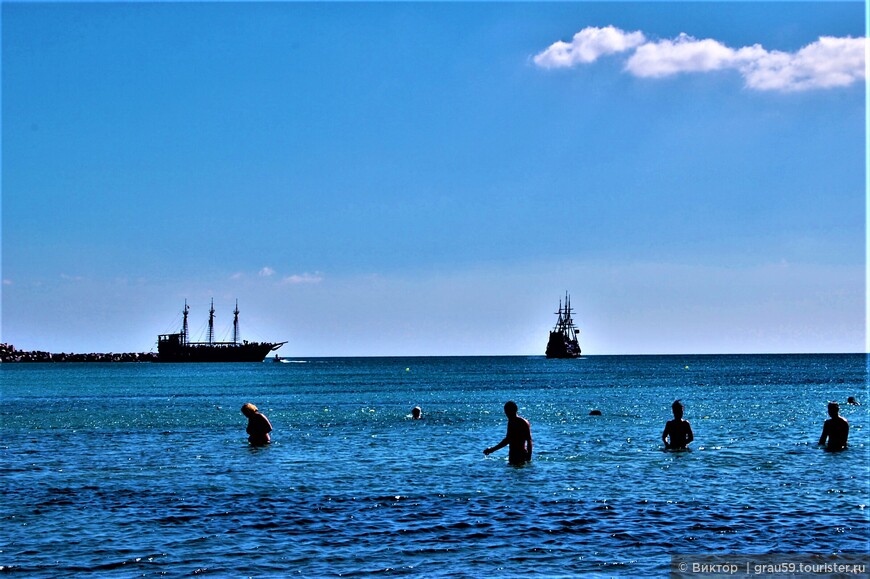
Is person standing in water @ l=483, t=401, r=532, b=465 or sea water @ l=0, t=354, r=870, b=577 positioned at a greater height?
person standing in water @ l=483, t=401, r=532, b=465

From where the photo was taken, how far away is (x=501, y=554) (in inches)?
504

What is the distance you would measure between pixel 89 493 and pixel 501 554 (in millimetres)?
10588

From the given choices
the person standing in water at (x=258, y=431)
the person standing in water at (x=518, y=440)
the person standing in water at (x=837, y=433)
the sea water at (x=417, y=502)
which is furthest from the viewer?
the person standing in water at (x=258, y=431)

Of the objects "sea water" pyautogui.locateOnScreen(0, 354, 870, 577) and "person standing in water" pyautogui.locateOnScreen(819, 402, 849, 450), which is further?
"person standing in water" pyautogui.locateOnScreen(819, 402, 849, 450)

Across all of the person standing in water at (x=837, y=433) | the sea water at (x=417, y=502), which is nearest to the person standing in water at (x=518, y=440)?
the sea water at (x=417, y=502)

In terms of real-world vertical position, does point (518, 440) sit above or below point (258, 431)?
above

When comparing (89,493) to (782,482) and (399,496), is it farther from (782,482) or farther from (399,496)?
(782,482)

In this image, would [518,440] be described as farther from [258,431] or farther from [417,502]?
[258,431]

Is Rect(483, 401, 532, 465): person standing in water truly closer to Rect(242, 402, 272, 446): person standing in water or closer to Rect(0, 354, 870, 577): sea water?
Rect(0, 354, 870, 577): sea water

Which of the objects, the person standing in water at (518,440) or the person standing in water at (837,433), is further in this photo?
the person standing in water at (837,433)

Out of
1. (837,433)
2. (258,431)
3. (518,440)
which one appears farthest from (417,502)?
(837,433)

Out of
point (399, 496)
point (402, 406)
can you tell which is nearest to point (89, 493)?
point (399, 496)

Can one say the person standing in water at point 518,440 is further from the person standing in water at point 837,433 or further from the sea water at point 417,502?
the person standing in water at point 837,433

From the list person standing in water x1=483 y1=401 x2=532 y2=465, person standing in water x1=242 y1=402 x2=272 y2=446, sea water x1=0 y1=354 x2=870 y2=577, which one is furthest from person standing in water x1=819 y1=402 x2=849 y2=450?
person standing in water x1=242 y1=402 x2=272 y2=446
